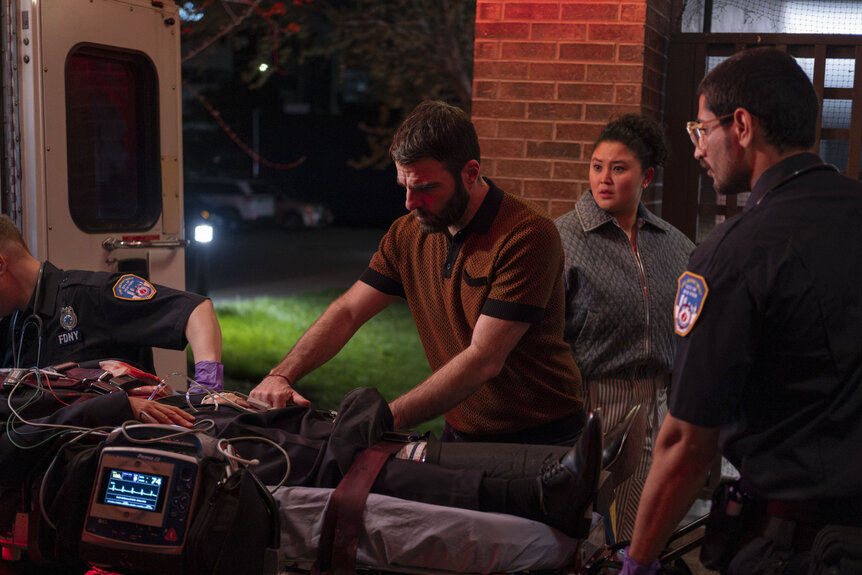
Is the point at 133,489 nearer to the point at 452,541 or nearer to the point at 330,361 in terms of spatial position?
the point at 452,541

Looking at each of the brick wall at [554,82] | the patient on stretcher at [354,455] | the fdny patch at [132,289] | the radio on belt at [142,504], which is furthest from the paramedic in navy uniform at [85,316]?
the brick wall at [554,82]

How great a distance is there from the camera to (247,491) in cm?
231

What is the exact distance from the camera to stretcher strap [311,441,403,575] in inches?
93.7

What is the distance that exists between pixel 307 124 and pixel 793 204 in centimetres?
3343

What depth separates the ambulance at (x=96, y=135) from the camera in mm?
4352

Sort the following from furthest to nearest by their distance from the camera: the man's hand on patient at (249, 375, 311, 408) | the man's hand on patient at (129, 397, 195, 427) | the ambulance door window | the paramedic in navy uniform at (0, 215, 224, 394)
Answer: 1. the ambulance door window
2. the paramedic in navy uniform at (0, 215, 224, 394)
3. the man's hand on patient at (249, 375, 311, 408)
4. the man's hand on patient at (129, 397, 195, 427)

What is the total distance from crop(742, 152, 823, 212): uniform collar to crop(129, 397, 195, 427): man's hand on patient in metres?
1.80

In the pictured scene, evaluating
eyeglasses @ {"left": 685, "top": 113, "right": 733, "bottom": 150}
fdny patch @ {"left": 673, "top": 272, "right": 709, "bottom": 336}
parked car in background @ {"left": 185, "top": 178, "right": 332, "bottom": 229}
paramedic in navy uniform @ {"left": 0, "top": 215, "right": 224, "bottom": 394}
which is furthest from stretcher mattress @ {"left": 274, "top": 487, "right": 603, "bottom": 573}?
parked car in background @ {"left": 185, "top": 178, "right": 332, "bottom": 229}

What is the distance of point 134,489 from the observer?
236 cm

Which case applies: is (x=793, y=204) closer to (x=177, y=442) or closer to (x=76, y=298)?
(x=177, y=442)

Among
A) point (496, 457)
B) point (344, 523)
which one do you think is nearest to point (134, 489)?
point (344, 523)

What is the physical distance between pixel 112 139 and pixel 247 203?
2197 cm

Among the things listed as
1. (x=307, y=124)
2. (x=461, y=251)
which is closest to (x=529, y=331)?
(x=461, y=251)

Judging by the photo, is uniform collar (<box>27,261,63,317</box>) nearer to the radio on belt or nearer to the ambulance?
the ambulance
